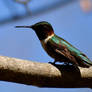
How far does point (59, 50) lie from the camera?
2582 millimetres

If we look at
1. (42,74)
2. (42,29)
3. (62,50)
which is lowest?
(42,74)

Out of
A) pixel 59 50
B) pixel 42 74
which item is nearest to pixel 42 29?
pixel 59 50

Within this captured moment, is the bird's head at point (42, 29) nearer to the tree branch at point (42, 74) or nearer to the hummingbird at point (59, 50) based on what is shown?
the hummingbird at point (59, 50)

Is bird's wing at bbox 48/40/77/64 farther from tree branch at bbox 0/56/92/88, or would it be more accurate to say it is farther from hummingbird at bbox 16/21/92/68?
tree branch at bbox 0/56/92/88

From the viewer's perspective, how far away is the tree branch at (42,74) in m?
1.94

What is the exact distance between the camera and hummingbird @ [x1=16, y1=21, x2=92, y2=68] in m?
2.54

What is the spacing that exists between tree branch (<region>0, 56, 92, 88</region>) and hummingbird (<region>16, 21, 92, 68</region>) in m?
0.18

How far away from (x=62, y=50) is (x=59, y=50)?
0.03 m

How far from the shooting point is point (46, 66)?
7.04ft

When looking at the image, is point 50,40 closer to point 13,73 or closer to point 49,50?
point 49,50

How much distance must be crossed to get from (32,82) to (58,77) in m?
0.26

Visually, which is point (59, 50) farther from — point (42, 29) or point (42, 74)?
point (42, 74)

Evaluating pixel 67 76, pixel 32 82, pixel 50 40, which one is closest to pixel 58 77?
pixel 67 76

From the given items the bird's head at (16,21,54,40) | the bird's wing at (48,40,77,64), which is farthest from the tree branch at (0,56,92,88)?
the bird's head at (16,21,54,40)
